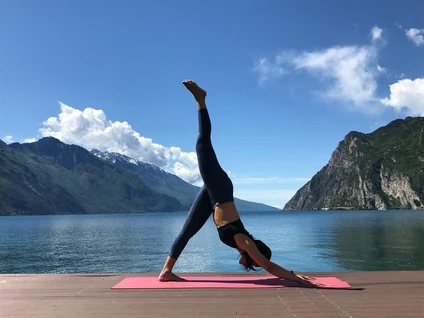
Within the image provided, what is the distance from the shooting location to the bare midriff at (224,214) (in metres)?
8.22

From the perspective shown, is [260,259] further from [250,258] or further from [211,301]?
[211,301]

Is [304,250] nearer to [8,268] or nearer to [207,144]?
[8,268]

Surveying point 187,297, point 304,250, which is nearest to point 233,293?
point 187,297

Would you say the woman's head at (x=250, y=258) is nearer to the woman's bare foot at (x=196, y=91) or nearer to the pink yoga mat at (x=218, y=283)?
the pink yoga mat at (x=218, y=283)

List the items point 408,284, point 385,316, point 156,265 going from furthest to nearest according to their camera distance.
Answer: point 156,265, point 408,284, point 385,316

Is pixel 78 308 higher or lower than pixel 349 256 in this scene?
higher

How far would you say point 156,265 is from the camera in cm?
4234

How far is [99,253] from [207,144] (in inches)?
1988

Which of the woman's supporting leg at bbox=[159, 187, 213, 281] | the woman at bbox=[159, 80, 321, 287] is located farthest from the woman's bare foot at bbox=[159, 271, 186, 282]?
the woman's supporting leg at bbox=[159, 187, 213, 281]

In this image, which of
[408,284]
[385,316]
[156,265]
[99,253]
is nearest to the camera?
[385,316]

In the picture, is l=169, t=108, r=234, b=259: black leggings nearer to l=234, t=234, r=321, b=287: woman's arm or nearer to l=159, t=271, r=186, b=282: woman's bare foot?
l=159, t=271, r=186, b=282: woman's bare foot

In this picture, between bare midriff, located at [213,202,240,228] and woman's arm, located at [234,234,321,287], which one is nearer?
woman's arm, located at [234,234,321,287]

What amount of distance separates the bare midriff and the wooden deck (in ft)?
4.68

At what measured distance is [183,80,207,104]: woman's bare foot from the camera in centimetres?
869
